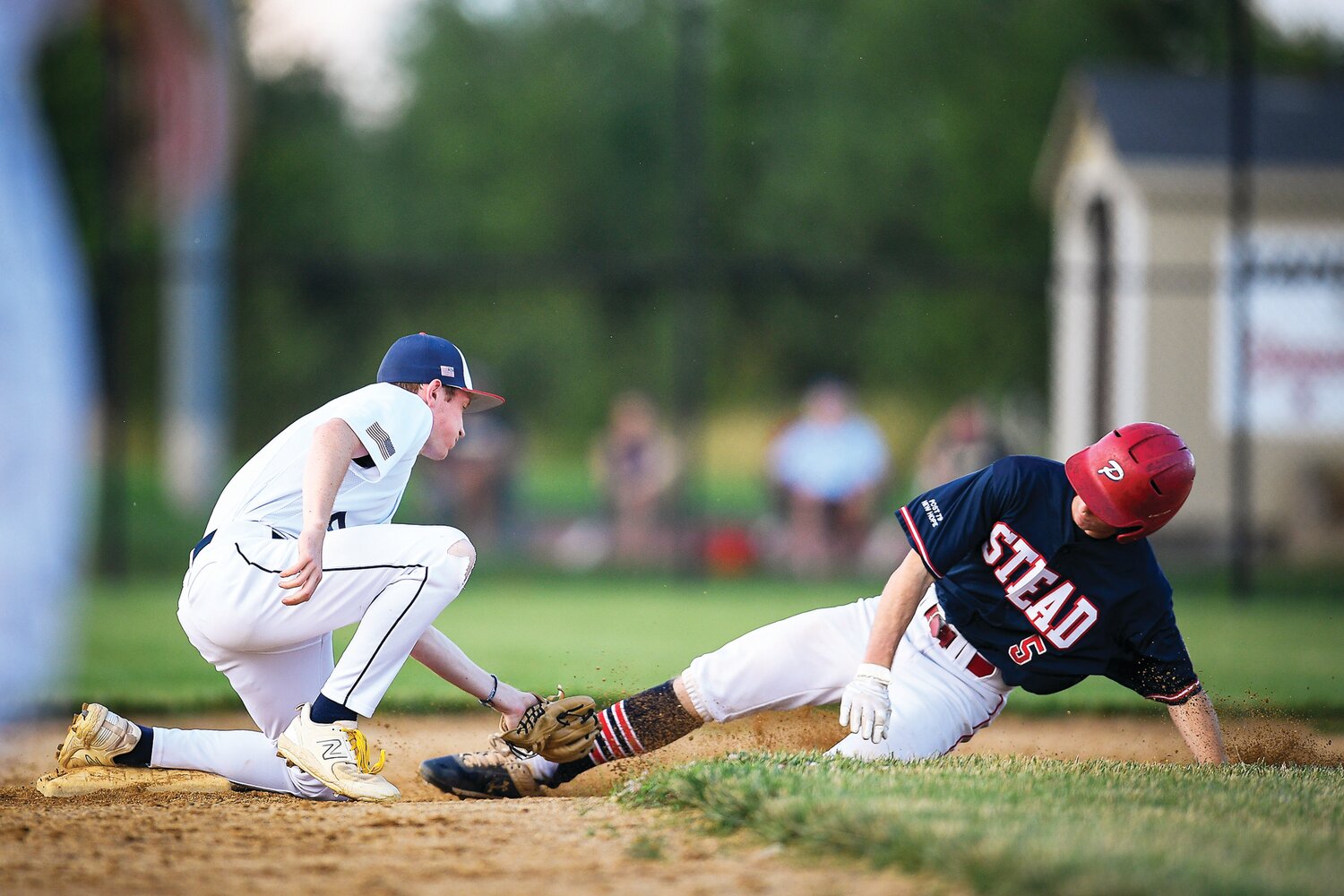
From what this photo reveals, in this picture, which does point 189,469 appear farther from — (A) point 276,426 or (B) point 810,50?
(B) point 810,50

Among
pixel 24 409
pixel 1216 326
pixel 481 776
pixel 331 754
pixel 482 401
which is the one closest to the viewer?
pixel 331 754

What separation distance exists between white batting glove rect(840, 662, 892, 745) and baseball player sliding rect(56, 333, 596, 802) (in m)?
0.80

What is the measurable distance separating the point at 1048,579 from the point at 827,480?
8917 mm

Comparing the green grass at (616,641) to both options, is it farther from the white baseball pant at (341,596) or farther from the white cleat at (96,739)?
the white cleat at (96,739)

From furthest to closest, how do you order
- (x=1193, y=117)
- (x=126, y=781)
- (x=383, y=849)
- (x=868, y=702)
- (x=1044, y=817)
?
(x=1193, y=117) → (x=126, y=781) → (x=868, y=702) → (x=383, y=849) → (x=1044, y=817)

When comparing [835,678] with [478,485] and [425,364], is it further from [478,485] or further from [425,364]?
[478,485]

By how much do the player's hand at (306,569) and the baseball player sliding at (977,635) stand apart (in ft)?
3.06

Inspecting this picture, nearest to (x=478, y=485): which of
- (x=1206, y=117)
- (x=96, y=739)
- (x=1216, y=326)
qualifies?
(x=1216, y=326)

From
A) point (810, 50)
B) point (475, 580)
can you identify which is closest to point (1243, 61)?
point (475, 580)

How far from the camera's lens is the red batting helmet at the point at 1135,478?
385 cm

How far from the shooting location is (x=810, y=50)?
103ft

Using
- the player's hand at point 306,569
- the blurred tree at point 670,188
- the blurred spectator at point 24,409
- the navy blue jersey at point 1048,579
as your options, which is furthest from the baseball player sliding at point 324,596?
the blurred tree at point 670,188

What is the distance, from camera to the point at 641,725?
4238 mm

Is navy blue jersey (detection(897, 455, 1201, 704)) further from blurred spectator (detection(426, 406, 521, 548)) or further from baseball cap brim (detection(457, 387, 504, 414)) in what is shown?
blurred spectator (detection(426, 406, 521, 548))
